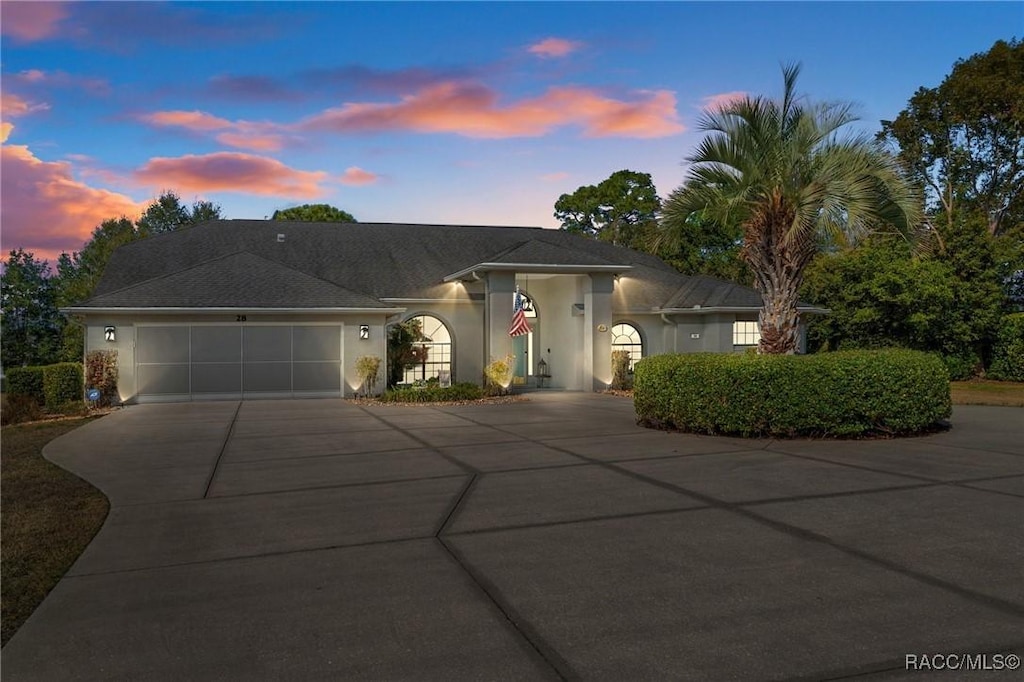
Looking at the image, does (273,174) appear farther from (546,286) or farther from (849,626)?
(849,626)

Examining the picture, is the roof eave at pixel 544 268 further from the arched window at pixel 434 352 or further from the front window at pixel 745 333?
the front window at pixel 745 333

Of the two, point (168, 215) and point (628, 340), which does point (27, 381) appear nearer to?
point (628, 340)

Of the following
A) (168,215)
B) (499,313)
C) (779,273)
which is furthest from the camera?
(168,215)

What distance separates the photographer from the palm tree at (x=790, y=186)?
11883 mm

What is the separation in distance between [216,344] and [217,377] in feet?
3.28

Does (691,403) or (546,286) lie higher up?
(546,286)

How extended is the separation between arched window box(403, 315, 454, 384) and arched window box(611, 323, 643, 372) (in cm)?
606

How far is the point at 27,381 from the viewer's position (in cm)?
2056

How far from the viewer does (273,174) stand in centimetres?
2703

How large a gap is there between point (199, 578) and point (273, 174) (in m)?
24.9

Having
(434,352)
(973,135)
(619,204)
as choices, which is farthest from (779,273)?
(619,204)

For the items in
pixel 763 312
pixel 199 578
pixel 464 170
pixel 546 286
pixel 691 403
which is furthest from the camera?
pixel 546 286

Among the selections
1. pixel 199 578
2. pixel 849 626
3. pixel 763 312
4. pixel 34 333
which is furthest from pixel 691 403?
pixel 34 333

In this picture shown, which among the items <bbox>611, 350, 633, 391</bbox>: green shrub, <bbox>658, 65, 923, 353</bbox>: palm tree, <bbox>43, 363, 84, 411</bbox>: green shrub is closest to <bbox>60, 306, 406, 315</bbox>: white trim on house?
<bbox>43, 363, 84, 411</bbox>: green shrub
